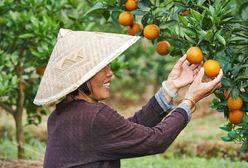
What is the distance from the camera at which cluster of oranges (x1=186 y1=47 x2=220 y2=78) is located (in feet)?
9.35

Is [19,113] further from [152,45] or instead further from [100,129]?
[100,129]

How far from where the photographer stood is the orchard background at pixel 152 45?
3.11m

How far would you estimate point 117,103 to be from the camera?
11.4 m

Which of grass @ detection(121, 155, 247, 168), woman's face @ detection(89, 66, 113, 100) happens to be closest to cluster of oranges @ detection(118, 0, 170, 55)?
woman's face @ detection(89, 66, 113, 100)

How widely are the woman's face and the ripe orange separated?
387 millimetres

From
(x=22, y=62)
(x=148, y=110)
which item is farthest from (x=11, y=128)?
(x=148, y=110)

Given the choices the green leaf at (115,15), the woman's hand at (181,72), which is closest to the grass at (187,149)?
the green leaf at (115,15)

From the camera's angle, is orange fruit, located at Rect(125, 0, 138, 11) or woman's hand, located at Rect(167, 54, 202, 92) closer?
woman's hand, located at Rect(167, 54, 202, 92)

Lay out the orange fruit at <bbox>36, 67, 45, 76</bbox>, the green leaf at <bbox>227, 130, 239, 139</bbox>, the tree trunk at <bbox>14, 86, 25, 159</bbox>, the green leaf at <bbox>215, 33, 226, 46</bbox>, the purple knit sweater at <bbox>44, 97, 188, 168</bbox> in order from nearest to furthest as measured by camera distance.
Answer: the purple knit sweater at <bbox>44, 97, 188, 168</bbox>, the green leaf at <bbox>215, 33, 226, 46</bbox>, the green leaf at <bbox>227, 130, 239, 139</bbox>, the orange fruit at <bbox>36, 67, 45, 76</bbox>, the tree trunk at <bbox>14, 86, 25, 159</bbox>

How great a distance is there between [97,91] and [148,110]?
1.40ft

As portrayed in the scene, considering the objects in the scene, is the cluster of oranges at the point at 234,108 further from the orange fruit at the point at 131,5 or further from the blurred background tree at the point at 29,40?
the blurred background tree at the point at 29,40

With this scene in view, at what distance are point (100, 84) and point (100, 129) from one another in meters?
0.23

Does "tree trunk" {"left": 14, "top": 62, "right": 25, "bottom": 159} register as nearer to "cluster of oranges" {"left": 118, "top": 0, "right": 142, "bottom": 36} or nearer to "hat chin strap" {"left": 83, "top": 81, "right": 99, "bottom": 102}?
"cluster of oranges" {"left": 118, "top": 0, "right": 142, "bottom": 36}

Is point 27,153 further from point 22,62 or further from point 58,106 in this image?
point 58,106
